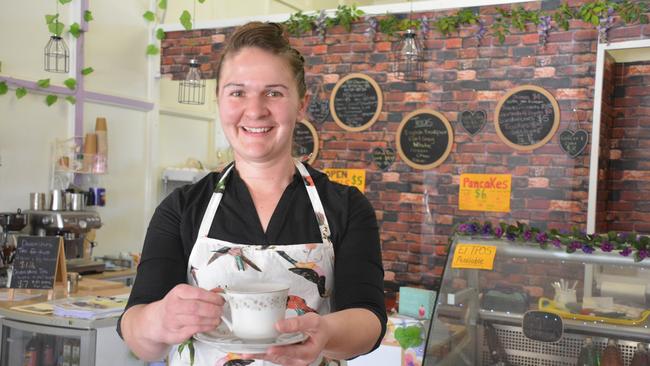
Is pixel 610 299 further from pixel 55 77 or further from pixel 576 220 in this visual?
pixel 55 77

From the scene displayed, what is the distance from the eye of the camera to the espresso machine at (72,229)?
188 inches

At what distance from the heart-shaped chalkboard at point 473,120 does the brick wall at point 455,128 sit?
0.12 feet

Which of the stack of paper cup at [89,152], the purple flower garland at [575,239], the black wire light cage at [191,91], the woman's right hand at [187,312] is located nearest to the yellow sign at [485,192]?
the purple flower garland at [575,239]

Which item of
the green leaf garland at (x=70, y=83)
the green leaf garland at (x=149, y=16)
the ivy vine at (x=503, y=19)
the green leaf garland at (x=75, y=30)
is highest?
the green leaf garland at (x=149, y=16)

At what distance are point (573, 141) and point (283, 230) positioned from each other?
3.74 metres

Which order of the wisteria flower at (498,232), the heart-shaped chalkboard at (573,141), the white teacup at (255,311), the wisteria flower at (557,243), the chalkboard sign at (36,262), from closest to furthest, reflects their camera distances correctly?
the white teacup at (255,311) → the wisteria flower at (557,243) → the wisteria flower at (498,232) → the chalkboard sign at (36,262) → the heart-shaped chalkboard at (573,141)

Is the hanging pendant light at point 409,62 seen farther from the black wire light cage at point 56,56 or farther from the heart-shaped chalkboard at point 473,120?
the black wire light cage at point 56,56

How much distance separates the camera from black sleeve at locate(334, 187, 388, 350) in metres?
1.38

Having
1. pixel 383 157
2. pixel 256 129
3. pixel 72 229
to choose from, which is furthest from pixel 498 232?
pixel 72 229

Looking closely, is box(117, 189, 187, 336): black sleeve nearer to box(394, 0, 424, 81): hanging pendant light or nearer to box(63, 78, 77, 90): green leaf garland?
box(394, 0, 424, 81): hanging pendant light

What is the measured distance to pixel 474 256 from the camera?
2.83m

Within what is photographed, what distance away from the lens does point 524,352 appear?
2.65m

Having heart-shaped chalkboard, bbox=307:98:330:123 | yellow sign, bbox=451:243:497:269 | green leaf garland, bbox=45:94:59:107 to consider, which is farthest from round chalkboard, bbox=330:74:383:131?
yellow sign, bbox=451:243:497:269

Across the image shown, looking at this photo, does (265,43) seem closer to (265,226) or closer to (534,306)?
(265,226)
